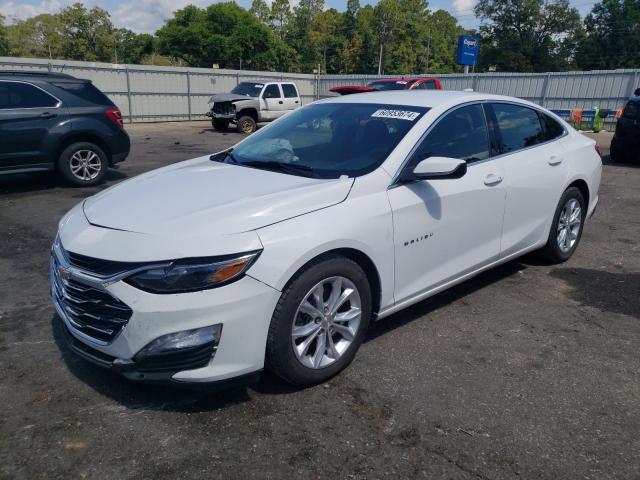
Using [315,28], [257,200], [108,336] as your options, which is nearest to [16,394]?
[108,336]

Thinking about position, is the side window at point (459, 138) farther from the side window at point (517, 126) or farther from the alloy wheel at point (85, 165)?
the alloy wheel at point (85, 165)

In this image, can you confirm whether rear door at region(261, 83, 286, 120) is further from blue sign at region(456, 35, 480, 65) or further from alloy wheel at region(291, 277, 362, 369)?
blue sign at region(456, 35, 480, 65)

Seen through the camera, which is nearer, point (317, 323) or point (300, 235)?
point (300, 235)

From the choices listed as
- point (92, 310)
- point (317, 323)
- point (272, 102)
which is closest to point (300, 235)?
point (317, 323)

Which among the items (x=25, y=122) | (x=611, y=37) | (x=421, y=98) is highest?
(x=611, y=37)

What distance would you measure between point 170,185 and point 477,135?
89.8 inches

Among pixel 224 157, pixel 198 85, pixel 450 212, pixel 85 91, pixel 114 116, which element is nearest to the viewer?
pixel 450 212

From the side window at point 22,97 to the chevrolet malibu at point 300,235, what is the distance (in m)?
5.21

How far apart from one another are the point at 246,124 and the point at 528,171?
1542 centimetres

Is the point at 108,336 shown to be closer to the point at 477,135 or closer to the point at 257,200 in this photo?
the point at 257,200

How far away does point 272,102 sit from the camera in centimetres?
1925

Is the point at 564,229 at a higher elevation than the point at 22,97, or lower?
lower

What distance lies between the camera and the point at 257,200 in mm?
2918

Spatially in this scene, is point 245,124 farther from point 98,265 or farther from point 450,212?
point 98,265
